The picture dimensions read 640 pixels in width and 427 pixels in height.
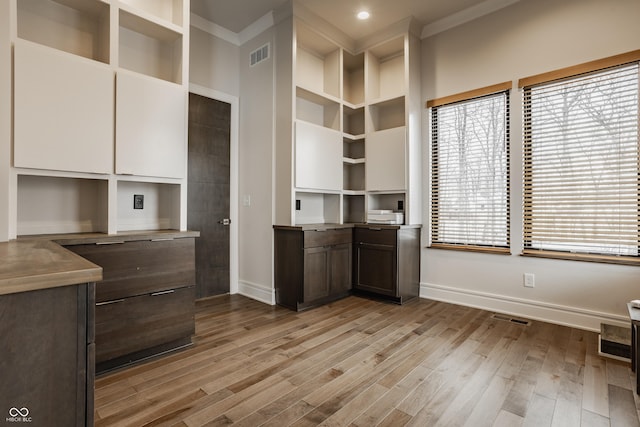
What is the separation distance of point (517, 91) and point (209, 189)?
134 inches

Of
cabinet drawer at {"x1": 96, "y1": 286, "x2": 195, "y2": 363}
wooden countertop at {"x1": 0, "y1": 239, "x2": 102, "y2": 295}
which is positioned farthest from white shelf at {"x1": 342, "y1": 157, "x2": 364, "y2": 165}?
wooden countertop at {"x1": 0, "y1": 239, "x2": 102, "y2": 295}

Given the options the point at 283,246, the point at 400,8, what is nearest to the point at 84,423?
the point at 283,246

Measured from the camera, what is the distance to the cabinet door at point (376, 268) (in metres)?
3.61

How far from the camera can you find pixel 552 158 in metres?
3.04

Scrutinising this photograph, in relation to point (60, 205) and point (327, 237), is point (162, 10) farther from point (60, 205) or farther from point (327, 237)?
point (327, 237)

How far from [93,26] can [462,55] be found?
3.51 metres

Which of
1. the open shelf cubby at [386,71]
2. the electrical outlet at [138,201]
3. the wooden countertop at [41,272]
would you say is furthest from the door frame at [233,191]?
the wooden countertop at [41,272]

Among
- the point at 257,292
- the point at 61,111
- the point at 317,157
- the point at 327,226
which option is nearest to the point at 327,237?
the point at 327,226

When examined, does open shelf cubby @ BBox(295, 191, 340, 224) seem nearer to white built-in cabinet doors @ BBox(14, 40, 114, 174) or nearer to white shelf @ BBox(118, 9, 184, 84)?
white shelf @ BBox(118, 9, 184, 84)

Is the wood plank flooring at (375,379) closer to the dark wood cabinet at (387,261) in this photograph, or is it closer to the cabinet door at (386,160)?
the dark wood cabinet at (387,261)

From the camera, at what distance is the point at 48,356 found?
89 cm

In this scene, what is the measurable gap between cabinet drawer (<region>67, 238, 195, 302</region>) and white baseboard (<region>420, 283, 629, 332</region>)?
273 centimetres

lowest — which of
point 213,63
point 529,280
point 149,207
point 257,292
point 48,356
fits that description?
point 257,292
